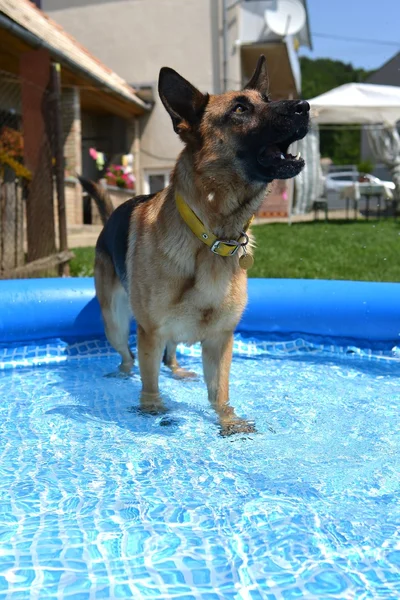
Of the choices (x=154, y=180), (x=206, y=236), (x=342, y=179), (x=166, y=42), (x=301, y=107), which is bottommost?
(x=206, y=236)

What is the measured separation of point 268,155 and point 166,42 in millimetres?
14405

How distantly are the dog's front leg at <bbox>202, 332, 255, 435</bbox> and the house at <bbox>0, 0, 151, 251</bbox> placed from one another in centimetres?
322

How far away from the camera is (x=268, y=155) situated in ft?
8.44

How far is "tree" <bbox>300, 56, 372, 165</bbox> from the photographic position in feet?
161

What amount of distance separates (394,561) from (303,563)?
298mm

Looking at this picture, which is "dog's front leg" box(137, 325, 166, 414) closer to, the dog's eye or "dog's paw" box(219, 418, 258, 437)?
"dog's paw" box(219, 418, 258, 437)

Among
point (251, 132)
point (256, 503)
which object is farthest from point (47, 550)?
point (251, 132)

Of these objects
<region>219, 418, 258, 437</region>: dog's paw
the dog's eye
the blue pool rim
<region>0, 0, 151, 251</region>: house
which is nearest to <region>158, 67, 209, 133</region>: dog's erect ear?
the dog's eye

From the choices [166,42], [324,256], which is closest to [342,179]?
[166,42]

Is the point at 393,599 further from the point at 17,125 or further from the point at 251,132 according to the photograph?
the point at 17,125

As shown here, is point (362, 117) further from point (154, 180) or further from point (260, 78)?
point (260, 78)

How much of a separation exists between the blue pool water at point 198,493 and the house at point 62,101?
10.6ft

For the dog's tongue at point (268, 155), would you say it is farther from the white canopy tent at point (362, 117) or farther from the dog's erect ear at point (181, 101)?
the white canopy tent at point (362, 117)

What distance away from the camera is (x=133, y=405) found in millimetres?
3572
